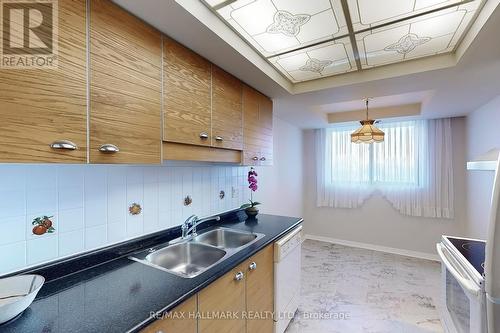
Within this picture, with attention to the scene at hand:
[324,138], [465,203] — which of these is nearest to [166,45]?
[324,138]

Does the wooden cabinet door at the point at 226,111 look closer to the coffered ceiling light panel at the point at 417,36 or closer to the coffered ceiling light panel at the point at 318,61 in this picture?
the coffered ceiling light panel at the point at 318,61

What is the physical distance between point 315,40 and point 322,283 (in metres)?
2.64

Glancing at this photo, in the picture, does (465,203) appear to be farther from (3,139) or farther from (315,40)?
(3,139)

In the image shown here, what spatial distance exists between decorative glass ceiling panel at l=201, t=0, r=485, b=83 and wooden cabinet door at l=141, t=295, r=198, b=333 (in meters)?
1.41

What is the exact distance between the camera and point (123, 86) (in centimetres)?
104

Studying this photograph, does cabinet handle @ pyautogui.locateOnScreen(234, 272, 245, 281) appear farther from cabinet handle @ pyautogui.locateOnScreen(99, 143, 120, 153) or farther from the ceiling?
the ceiling

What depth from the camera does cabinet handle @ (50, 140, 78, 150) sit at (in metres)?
0.81

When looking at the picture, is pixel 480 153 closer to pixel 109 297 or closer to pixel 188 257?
pixel 188 257

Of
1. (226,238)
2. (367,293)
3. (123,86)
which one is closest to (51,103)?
(123,86)

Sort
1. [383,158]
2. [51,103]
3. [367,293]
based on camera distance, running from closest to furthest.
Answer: [51,103] → [367,293] → [383,158]

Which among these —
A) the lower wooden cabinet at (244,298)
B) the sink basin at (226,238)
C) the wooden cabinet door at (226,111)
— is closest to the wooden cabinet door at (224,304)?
the lower wooden cabinet at (244,298)

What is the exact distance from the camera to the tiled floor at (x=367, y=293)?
81.3 inches

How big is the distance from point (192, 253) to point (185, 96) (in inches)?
42.6

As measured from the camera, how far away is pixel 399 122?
370cm
